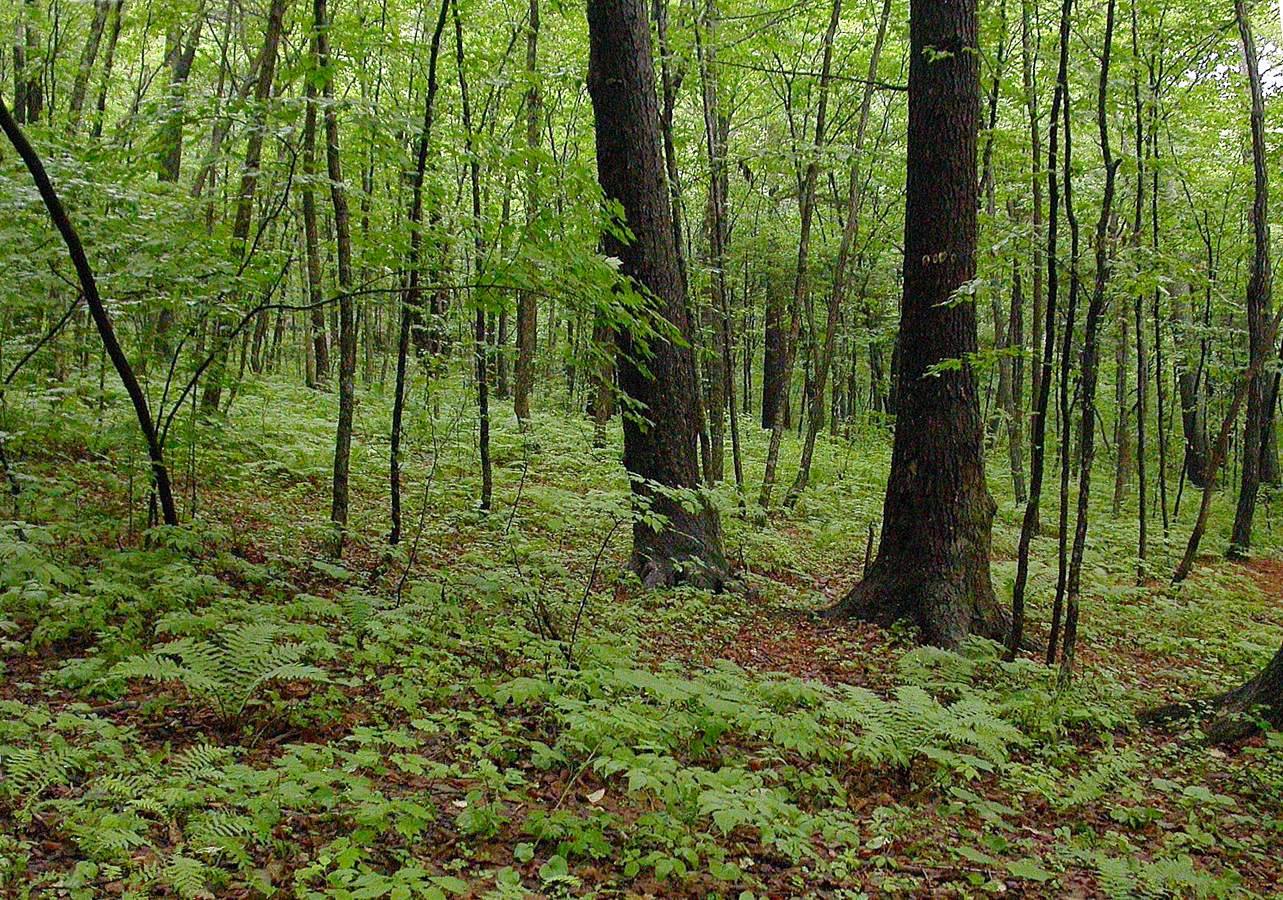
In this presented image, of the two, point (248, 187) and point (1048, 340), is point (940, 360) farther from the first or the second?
point (248, 187)

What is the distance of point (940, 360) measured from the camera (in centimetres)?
614

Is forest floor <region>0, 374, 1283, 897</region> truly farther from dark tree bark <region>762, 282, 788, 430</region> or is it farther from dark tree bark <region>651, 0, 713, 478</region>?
dark tree bark <region>762, 282, 788, 430</region>

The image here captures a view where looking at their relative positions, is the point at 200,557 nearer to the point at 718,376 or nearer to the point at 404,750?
the point at 404,750

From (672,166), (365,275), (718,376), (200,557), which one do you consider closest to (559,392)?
(718,376)

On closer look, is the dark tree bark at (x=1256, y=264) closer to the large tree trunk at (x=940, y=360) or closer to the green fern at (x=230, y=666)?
the large tree trunk at (x=940, y=360)

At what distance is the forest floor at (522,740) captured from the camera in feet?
9.09

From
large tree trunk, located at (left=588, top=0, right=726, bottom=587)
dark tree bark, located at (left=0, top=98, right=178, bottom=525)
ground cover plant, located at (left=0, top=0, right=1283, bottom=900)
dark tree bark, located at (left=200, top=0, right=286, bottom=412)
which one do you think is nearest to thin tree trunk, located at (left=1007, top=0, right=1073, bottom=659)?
ground cover plant, located at (left=0, top=0, right=1283, bottom=900)

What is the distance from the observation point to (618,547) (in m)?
7.91

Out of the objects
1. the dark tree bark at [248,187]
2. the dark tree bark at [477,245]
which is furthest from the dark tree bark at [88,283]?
the dark tree bark at [477,245]

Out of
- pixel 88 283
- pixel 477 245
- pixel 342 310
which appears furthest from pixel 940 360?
pixel 88 283

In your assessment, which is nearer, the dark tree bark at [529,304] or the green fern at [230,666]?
the green fern at [230,666]

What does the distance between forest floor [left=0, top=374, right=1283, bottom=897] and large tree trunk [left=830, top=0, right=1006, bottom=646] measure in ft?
1.79

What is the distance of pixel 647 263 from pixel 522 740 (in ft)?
14.4

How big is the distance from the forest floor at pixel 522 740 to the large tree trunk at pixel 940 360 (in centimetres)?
55
